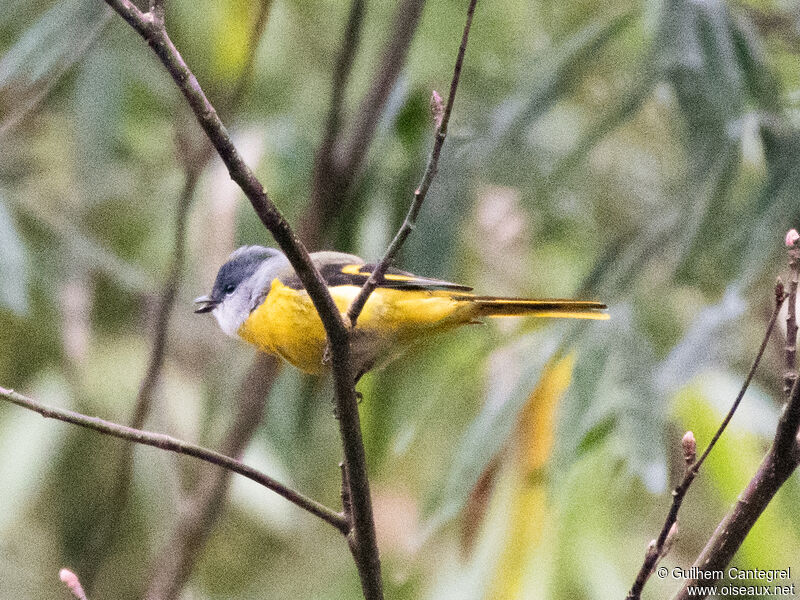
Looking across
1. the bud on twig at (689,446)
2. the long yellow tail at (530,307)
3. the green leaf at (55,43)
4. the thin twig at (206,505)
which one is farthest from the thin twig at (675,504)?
the green leaf at (55,43)

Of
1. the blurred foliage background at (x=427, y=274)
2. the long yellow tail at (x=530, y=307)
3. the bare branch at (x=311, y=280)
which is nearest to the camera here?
the bare branch at (x=311, y=280)

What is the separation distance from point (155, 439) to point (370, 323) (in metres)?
0.85

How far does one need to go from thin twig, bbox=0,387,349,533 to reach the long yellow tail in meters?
0.72

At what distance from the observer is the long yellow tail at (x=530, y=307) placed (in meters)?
1.98

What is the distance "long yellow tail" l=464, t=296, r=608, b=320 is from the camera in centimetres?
198

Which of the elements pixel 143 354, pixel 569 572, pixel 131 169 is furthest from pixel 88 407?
pixel 569 572

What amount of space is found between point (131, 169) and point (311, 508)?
2656 millimetres

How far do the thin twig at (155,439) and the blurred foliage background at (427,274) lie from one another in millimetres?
787

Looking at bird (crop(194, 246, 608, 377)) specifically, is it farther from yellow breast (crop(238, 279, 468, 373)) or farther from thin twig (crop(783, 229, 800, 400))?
thin twig (crop(783, 229, 800, 400))

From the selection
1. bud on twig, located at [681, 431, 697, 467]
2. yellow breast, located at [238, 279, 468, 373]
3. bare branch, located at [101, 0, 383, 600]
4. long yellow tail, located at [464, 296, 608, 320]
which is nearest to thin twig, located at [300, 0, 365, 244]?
yellow breast, located at [238, 279, 468, 373]

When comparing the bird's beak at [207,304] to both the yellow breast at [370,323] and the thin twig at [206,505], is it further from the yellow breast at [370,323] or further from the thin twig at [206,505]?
the yellow breast at [370,323]

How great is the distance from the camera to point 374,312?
83.4 inches

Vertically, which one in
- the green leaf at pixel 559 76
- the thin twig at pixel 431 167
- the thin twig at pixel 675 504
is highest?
the green leaf at pixel 559 76

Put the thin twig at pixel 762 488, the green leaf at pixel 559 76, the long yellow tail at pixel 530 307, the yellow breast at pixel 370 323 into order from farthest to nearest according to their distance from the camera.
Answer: the green leaf at pixel 559 76 < the yellow breast at pixel 370 323 < the long yellow tail at pixel 530 307 < the thin twig at pixel 762 488
